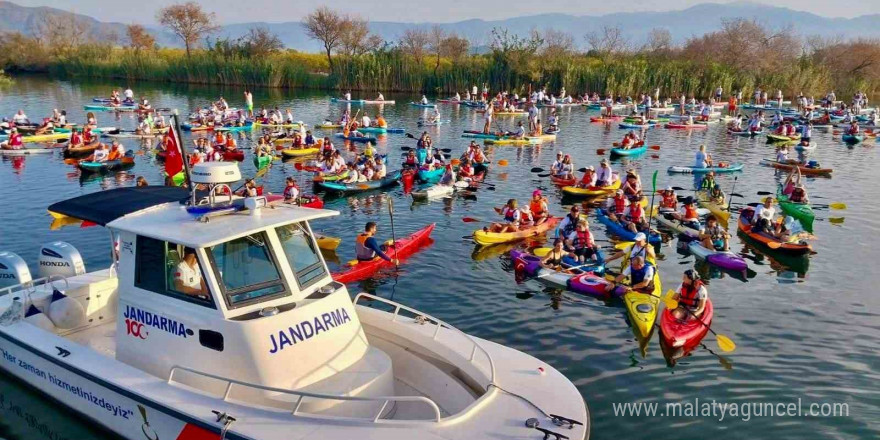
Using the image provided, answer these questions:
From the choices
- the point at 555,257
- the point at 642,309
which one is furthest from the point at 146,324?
the point at 555,257

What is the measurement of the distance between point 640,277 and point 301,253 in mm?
10985

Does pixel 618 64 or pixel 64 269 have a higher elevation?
pixel 618 64

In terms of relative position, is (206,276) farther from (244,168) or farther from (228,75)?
(228,75)

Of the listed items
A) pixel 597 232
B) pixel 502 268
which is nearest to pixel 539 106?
pixel 597 232

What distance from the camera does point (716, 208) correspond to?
88.8ft

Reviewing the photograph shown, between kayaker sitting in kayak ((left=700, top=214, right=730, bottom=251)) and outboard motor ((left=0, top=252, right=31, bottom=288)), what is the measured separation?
788 inches

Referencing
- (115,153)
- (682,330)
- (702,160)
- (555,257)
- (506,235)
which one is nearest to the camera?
(682,330)

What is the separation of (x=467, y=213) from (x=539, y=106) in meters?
49.0

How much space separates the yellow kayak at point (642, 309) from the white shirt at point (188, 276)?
35.8 ft

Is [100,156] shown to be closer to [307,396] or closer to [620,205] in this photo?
[620,205]

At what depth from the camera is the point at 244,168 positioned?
35562mm

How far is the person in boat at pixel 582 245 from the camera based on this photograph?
67.3ft

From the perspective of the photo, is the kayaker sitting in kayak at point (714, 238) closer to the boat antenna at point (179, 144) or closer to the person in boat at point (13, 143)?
the boat antenna at point (179, 144)

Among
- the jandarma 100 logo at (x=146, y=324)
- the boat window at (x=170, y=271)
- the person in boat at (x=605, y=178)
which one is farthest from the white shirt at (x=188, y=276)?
the person in boat at (x=605, y=178)
